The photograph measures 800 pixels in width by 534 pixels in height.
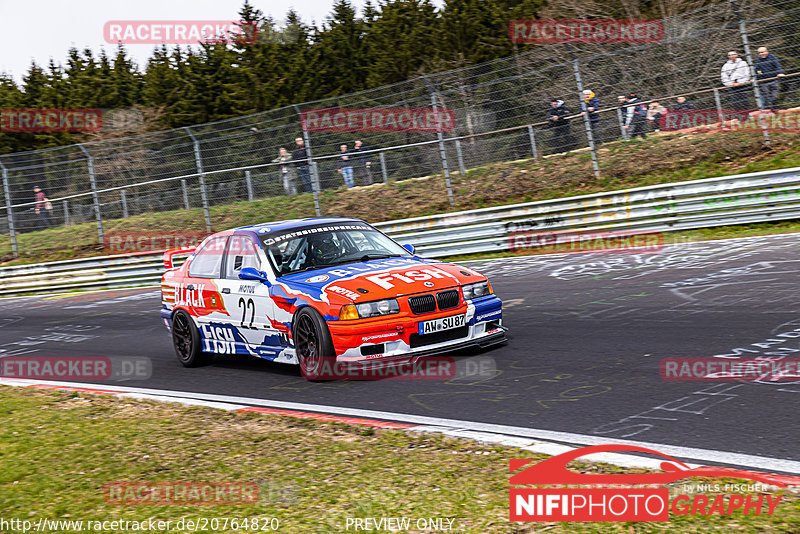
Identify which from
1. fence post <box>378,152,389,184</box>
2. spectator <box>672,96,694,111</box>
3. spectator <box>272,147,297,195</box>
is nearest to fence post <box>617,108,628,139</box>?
spectator <box>672,96,694,111</box>

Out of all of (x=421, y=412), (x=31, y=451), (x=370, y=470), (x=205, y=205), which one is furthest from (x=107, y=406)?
(x=205, y=205)

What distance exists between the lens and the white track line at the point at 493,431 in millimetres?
4398

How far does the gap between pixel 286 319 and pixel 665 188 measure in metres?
8.75

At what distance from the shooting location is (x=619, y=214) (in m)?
14.8

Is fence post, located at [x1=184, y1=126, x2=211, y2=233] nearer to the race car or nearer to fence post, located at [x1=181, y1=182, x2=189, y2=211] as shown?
fence post, located at [x1=181, y1=182, x2=189, y2=211]

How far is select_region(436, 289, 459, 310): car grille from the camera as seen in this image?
7.64m

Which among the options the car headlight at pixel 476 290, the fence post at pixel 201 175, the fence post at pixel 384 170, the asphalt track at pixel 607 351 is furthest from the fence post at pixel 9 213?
the car headlight at pixel 476 290

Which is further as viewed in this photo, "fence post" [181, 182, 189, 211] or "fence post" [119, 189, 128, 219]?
"fence post" [119, 189, 128, 219]

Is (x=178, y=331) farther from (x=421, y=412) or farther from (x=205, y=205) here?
(x=205, y=205)

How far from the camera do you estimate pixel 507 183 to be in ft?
57.6

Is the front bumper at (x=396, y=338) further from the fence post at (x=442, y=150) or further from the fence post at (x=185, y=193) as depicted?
the fence post at (x=185, y=193)

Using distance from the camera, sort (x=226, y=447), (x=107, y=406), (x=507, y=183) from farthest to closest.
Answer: (x=507, y=183)
(x=107, y=406)
(x=226, y=447)

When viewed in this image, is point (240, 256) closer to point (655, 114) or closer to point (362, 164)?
point (362, 164)

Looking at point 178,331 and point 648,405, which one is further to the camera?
point 178,331
